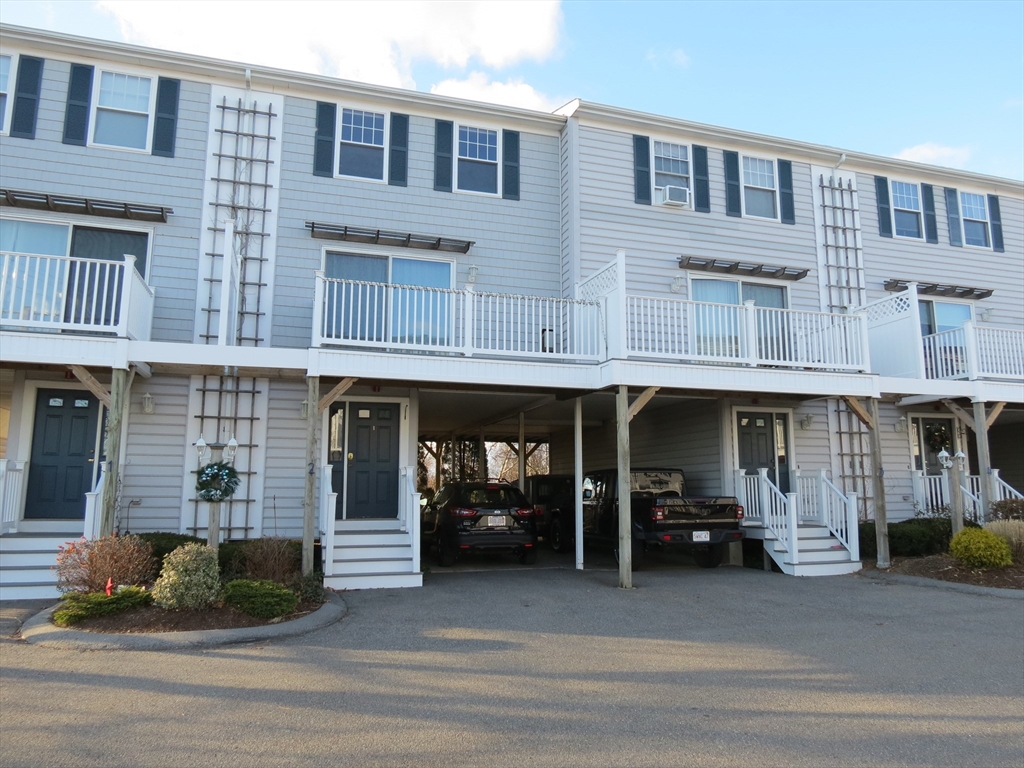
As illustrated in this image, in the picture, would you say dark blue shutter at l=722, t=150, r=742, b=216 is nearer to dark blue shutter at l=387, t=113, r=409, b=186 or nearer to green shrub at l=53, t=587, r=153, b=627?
dark blue shutter at l=387, t=113, r=409, b=186

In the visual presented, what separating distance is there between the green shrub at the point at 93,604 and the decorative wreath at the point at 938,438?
49.8 ft

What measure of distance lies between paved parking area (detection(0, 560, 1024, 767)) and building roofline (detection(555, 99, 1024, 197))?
30.3ft

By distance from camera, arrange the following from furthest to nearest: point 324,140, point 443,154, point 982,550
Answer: point 443,154, point 324,140, point 982,550

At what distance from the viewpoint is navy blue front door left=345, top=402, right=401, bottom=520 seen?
41.3ft

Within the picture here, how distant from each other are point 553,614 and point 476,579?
276 cm

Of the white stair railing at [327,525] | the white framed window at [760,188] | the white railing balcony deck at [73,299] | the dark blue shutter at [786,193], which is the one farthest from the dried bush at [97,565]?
the dark blue shutter at [786,193]

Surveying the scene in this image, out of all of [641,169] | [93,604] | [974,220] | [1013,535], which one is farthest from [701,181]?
[93,604]

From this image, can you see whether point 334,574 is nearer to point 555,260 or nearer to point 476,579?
point 476,579

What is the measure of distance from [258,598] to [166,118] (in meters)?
8.43

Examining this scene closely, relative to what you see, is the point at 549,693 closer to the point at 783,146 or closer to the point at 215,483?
the point at 215,483

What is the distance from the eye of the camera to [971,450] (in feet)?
57.9

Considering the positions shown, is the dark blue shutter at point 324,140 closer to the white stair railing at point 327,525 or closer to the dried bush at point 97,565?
the white stair railing at point 327,525

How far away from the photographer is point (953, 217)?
55.2 feet

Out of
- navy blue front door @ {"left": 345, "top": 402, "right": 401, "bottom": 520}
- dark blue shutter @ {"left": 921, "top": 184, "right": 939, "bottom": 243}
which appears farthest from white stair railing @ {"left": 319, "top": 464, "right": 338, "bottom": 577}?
dark blue shutter @ {"left": 921, "top": 184, "right": 939, "bottom": 243}
